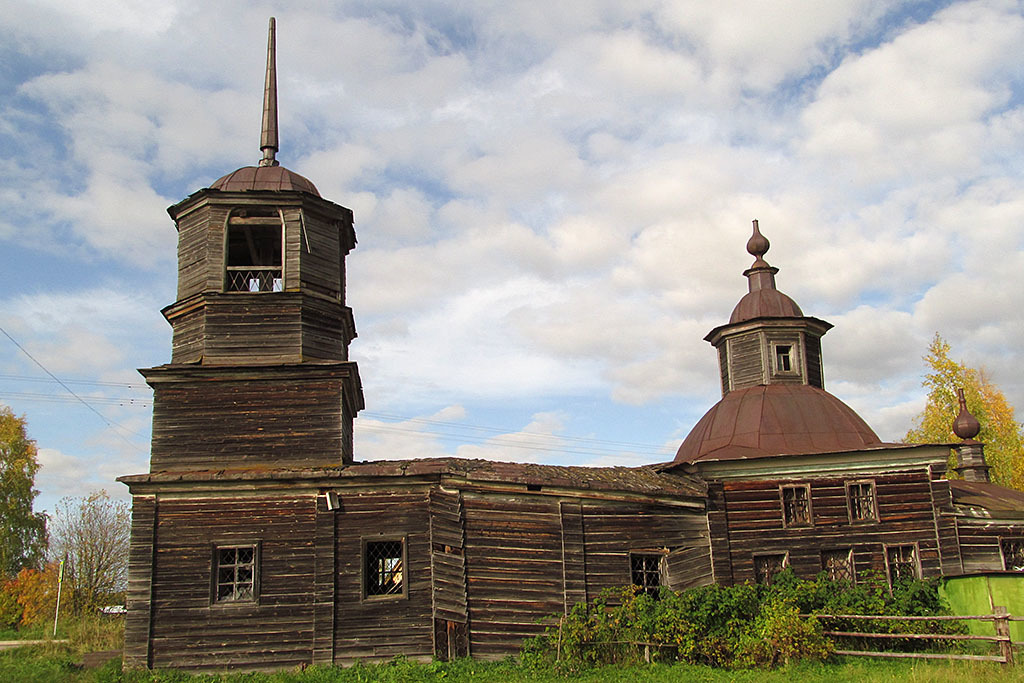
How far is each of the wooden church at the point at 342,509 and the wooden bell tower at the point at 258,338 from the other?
0.04m

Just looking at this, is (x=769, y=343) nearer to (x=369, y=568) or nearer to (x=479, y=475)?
(x=479, y=475)

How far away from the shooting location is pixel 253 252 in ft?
64.4

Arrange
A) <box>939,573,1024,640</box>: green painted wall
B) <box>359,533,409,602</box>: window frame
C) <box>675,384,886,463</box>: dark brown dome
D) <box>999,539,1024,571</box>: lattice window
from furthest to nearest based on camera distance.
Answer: <box>999,539,1024,571</box>: lattice window < <box>675,384,886,463</box>: dark brown dome < <box>939,573,1024,640</box>: green painted wall < <box>359,533,409,602</box>: window frame

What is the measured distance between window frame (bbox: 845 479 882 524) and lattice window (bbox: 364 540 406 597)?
1091 cm

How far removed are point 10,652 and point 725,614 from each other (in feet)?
53.2

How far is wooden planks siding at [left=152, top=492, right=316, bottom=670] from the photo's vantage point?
15312mm

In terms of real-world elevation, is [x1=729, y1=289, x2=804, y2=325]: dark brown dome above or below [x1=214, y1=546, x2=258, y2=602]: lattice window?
above

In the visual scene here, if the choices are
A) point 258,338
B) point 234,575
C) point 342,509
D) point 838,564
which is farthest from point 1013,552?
point 258,338

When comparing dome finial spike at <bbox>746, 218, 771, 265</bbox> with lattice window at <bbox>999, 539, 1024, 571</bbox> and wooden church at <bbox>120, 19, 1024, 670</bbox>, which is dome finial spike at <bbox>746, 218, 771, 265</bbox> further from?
→ lattice window at <bbox>999, 539, 1024, 571</bbox>

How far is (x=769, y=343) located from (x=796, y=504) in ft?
19.8

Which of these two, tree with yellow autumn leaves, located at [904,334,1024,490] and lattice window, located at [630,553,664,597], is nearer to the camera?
lattice window, located at [630,553,664,597]

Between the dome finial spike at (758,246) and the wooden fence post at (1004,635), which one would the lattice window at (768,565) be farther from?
the dome finial spike at (758,246)

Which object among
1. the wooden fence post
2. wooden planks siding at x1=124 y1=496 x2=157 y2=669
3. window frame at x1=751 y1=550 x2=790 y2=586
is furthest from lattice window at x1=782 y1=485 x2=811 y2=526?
wooden planks siding at x1=124 y1=496 x2=157 y2=669

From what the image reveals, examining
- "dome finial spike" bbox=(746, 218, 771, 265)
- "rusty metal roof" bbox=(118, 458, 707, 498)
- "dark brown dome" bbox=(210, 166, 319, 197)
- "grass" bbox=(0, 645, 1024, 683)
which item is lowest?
"grass" bbox=(0, 645, 1024, 683)
